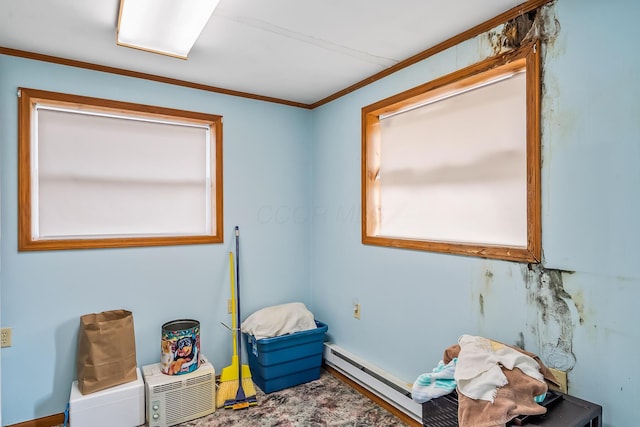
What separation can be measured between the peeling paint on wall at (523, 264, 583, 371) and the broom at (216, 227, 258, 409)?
1.85 metres

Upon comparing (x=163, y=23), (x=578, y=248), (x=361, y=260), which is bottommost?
(x=361, y=260)

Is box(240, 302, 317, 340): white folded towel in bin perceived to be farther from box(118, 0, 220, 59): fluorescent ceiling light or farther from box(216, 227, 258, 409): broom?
box(118, 0, 220, 59): fluorescent ceiling light

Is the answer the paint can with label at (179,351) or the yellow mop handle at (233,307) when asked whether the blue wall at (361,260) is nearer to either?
the yellow mop handle at (233,307)

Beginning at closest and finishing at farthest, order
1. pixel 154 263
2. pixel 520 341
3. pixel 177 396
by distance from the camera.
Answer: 1. pixel 520 341
2. pixel 177 396
3. pixel 154 263

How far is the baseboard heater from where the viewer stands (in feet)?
7.21

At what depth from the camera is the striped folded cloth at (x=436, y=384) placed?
146 cm

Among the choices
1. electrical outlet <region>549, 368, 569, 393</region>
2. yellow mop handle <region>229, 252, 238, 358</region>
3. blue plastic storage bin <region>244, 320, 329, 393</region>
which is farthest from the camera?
yellow mop handle <region>229, 252, 238, 358</region>

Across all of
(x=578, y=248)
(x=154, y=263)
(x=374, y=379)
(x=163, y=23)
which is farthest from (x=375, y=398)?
(x=163, y=23)

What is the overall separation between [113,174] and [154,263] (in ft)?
2.25

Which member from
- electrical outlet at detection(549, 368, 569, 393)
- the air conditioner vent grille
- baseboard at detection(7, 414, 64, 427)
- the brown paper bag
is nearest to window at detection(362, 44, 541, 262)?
electrical outlet at detection(549, 368, 569, 393)

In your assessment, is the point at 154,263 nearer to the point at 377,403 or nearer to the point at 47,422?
the point at 47,422

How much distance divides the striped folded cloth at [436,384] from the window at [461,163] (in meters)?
0.64

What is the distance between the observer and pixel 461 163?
208 centimetres

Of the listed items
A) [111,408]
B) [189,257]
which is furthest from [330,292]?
[111,408]
